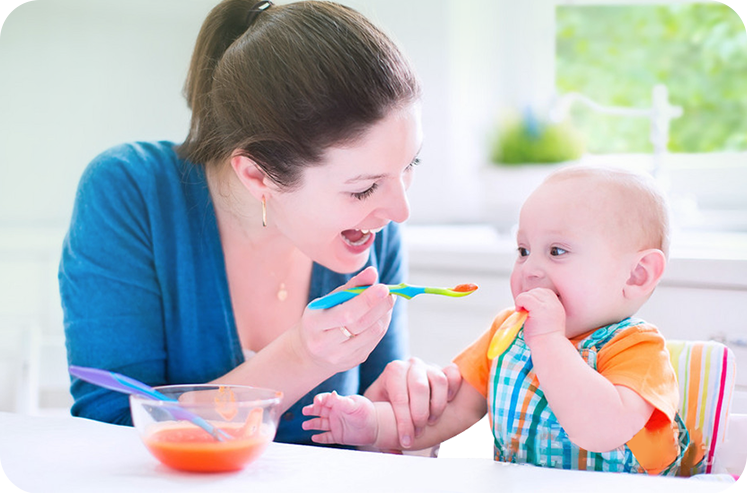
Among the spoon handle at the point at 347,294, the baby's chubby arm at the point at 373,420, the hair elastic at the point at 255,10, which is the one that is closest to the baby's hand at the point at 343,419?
the baby's chubby arm at the point at 373,420

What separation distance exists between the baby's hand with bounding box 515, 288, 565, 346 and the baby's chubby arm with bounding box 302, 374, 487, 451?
0.83ft

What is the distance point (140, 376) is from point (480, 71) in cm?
197

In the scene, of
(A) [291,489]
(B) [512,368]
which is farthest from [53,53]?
(A) [291,489]

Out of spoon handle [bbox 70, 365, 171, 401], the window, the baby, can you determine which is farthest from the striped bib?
the window

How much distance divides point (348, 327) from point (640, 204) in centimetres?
46

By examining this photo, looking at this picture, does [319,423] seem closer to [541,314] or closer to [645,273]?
[541,314]

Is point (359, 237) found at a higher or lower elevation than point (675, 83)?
lower

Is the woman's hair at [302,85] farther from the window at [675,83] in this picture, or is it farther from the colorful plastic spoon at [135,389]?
the window at [675,83]

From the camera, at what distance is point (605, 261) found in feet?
3.66

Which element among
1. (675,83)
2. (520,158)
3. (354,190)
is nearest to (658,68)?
(675,83)

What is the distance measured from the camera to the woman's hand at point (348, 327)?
1110 mm

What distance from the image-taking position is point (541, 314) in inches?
42.1

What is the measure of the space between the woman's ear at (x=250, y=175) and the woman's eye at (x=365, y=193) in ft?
0.52

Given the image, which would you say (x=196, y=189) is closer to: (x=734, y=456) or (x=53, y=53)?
(x=734, y=456)
